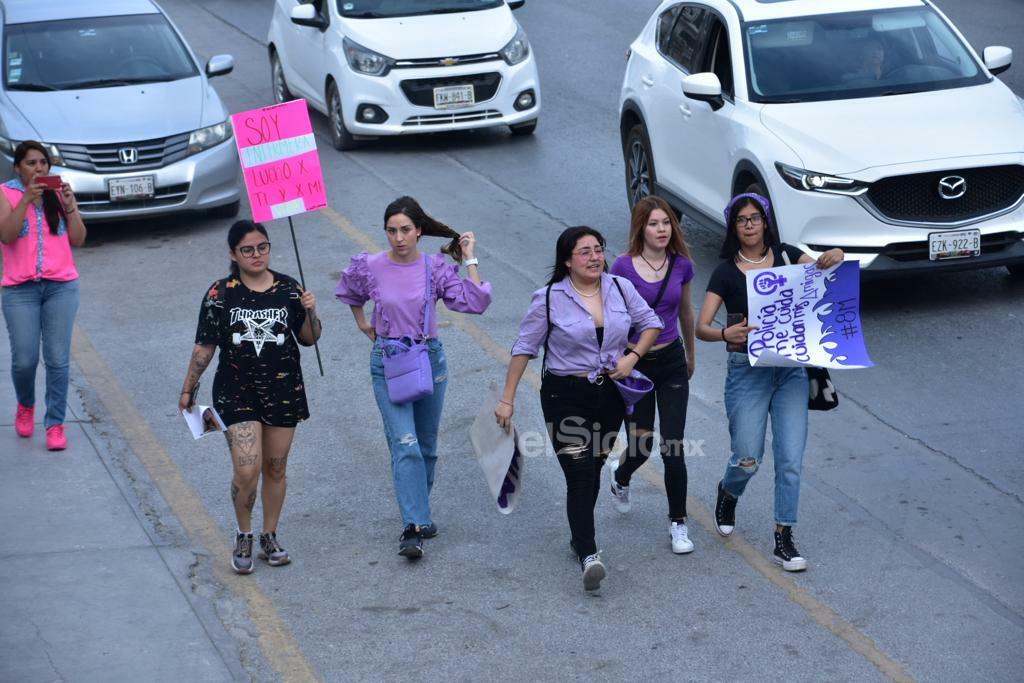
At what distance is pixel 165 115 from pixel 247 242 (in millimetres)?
6797

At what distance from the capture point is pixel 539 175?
14.9 metres

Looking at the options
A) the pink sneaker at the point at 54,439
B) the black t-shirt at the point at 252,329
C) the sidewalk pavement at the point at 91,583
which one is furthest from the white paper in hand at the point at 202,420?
the pink sneaker at the point at 54,439

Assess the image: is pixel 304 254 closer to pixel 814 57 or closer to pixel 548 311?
pixel 814 57

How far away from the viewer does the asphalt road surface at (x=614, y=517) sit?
6629mm

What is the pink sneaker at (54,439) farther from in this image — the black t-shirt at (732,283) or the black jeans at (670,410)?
the black t-shirt at (732,283)

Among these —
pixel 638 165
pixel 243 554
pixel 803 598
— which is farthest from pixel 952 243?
pixel 243 554

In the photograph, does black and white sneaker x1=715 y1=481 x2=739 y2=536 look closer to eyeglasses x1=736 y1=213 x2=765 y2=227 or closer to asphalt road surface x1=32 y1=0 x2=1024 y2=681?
asphalt road surface x1=32 y1=0 x2=1024 y2=681

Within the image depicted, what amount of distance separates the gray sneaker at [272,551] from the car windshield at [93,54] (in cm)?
743

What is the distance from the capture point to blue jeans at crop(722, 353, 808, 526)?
287 inches

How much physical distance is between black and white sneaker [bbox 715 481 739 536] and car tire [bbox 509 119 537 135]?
896 cm

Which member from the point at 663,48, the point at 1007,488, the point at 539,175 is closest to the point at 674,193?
the point at 663,48

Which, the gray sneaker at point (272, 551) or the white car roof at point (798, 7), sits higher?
the white car roof at point (798, 7)

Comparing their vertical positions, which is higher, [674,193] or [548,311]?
[548,311]

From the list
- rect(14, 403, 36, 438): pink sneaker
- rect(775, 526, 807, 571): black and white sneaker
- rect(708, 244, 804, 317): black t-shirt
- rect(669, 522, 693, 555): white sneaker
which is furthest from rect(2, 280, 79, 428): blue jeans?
rect(775, 526, 807, 571): black and white sneaker
